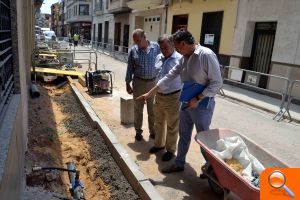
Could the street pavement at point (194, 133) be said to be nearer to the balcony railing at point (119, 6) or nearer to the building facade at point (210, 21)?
the building facade at point (210, 21)

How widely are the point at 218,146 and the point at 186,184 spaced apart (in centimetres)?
99

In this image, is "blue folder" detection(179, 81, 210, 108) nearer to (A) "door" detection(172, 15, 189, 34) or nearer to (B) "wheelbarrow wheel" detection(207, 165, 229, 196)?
(B) "wheelbarrow wheel" detection(207, 165, 229, 196)

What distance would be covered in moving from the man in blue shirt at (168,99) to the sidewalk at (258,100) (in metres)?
4.67

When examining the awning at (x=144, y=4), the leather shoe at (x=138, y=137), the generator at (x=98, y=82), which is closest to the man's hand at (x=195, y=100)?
the leather shoe at (x=138, y=137)

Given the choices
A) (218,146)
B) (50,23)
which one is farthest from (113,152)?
(50,23)

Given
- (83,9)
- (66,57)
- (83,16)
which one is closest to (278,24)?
(66,57)

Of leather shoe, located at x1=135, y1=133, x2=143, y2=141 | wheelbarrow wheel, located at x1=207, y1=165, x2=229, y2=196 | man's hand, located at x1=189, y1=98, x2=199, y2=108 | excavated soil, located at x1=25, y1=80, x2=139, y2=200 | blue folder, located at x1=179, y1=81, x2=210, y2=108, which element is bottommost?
excavated soil, located at x1=25, y1=80, x2=139, y2=200

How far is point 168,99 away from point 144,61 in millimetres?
975


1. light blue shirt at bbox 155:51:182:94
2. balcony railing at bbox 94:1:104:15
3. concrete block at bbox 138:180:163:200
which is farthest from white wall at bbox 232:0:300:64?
balcony railing at bbox 94:1:104:15

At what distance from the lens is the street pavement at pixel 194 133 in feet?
14.3

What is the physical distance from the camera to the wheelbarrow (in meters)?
2.91

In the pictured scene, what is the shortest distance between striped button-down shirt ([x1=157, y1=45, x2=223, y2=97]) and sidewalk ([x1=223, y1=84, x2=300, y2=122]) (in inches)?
208

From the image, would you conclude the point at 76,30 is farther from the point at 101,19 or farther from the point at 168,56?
the point at 168,56

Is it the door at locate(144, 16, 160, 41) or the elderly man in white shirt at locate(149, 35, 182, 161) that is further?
the door at locate(144, 16, 160, 41)
